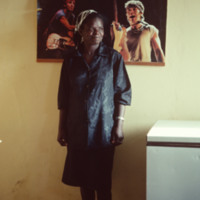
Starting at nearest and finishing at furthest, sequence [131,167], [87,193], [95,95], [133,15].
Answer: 1. [95,95]
2. [87,193]
3. [133,15]
4. [131,167]

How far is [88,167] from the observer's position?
1921mm

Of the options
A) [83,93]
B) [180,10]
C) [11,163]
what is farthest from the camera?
[11,163]

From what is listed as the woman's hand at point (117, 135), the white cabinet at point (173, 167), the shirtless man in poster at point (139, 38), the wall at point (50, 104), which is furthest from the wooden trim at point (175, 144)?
the shirtless man in poster at point (139, 38)

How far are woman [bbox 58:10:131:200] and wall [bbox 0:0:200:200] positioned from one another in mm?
250

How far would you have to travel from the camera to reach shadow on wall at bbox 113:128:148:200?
7.32 ft

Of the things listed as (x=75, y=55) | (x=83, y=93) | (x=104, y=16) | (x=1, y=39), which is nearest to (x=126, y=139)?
(x=83, y=93)

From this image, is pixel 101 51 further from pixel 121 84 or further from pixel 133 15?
pixel 133 15

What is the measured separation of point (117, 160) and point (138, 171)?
17 centimetres

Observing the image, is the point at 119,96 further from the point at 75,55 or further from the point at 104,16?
the point at 104,16

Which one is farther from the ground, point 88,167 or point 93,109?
point 93,109

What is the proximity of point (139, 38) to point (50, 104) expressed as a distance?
0.82 meters

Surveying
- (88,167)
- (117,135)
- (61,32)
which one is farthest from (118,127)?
(61,32)

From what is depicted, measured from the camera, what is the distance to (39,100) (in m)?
2.34

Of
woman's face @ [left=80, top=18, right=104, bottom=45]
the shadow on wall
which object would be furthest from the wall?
woman's face @ [left=80, top=18, right=104, bottom=45]
